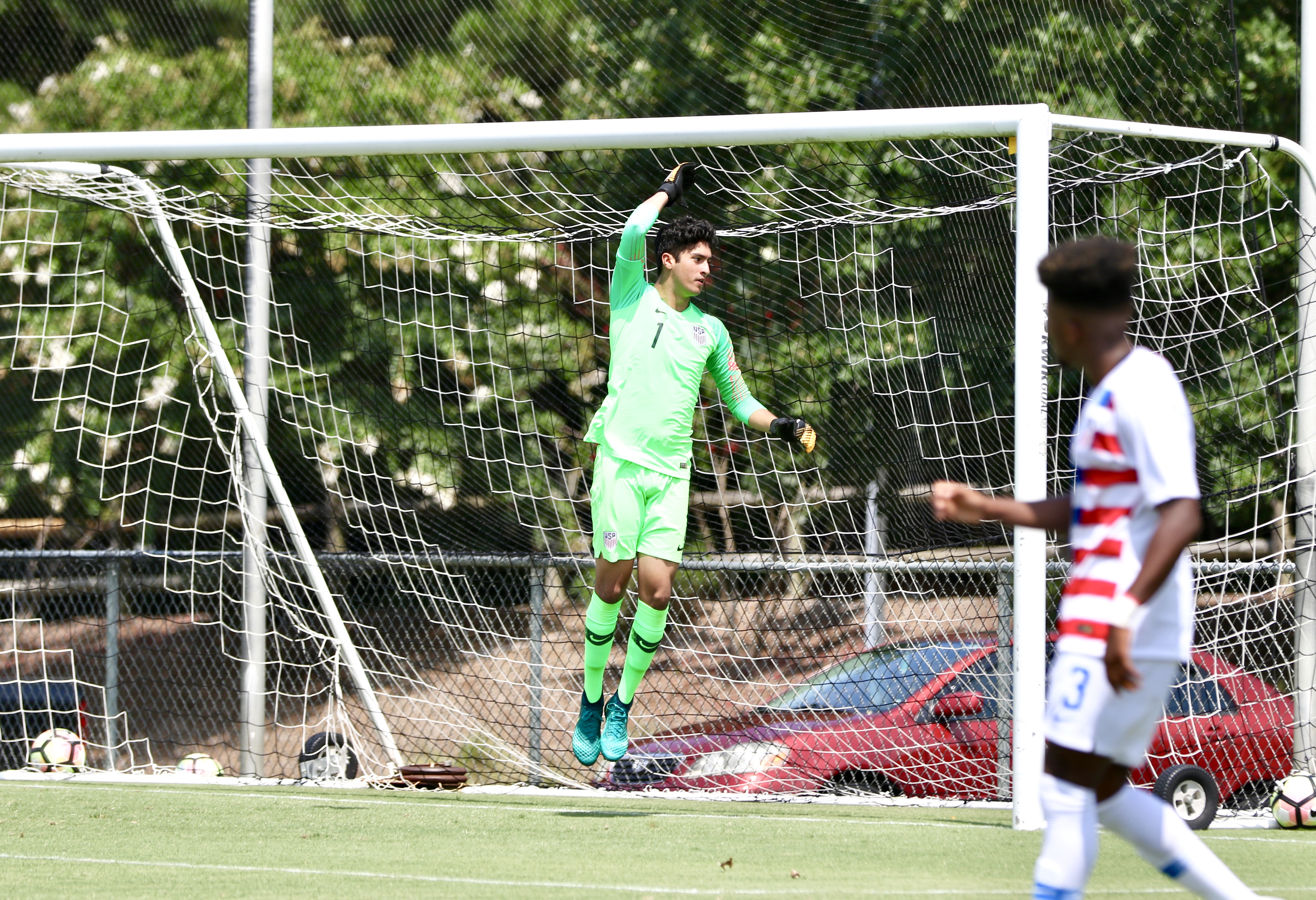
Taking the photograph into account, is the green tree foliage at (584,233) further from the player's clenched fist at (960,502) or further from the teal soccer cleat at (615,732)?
the player's clenched fist at (960,502)

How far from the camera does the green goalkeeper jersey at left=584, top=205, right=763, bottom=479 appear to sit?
213 inches

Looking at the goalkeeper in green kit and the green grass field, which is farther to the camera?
the goalkeeper in green kit

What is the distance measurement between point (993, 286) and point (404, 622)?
4.87 m

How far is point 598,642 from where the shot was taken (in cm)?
553

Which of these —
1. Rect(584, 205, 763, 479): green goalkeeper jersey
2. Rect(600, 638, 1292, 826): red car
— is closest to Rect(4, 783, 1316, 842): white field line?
Rect(600, 638, 1292, 826): red car

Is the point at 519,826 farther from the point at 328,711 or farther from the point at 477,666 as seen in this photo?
the point at 477,666

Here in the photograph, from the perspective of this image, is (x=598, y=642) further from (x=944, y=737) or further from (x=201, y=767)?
(x=201, y=767)

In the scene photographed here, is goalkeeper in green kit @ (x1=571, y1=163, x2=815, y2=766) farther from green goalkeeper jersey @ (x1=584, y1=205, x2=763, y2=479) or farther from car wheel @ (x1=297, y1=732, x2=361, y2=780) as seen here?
car wheel @ (x1=297, y1=732, x2=361, y2=780)

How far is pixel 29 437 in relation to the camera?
10336 mm

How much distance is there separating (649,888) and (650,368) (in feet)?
7.54

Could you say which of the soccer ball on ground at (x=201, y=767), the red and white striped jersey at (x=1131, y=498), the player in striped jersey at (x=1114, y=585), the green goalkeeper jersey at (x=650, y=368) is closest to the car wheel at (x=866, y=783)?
the green goalkeeper jersey at (x=650, y=368)

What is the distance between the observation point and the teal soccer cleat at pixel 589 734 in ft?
18.0

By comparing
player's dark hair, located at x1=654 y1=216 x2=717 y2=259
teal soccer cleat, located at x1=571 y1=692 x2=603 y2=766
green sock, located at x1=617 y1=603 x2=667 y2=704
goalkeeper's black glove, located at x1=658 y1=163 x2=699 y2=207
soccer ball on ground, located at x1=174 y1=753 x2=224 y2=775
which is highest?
goalkeeper's black glove, located at x1=658 y1=163 x2=699 y2=207

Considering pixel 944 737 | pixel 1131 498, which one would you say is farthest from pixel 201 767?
pixel 1131 498
